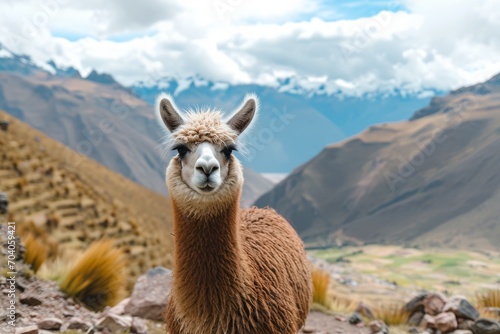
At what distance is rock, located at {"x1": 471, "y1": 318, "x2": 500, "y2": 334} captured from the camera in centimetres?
981

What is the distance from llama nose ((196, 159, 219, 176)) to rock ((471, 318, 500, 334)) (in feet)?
25.2

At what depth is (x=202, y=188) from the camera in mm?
5051

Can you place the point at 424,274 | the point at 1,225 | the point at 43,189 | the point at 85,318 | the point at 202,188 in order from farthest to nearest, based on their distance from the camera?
the point at 424,274 → the point at 43,189 → the point at 1,225 → the point at 85,318 → the point at 202,188

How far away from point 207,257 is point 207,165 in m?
1.09

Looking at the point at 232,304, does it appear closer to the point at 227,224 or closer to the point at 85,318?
the point at 227,224

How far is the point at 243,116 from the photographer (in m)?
5.83

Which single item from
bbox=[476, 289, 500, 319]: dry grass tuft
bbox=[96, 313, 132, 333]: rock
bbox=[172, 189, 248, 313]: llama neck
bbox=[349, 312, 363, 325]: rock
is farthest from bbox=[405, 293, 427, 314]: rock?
bbox=[172, 189, 248, 313]: llama neck

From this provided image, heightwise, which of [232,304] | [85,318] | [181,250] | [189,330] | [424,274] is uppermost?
[424,274]

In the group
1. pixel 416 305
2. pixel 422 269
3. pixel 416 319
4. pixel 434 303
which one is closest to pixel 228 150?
pixel 434 303

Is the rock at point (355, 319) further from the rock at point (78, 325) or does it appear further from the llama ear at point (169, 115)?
the llama ear at point (169, 115)

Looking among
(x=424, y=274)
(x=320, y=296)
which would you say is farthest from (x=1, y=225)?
(x=424, y=274)

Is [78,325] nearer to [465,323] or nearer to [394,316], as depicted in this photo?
[465,323]

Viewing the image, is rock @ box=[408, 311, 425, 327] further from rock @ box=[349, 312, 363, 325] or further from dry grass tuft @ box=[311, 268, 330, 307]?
dry grass tuft @ box=[311, 268, 330, 307]

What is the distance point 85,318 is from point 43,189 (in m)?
13.4
